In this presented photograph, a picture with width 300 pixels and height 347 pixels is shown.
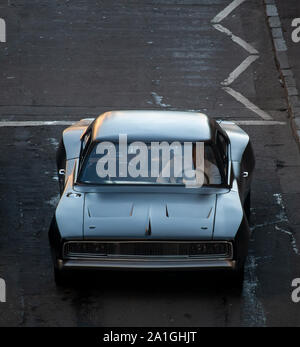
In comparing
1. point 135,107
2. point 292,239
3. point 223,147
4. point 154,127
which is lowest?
point 135,107

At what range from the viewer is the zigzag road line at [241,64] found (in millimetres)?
15391

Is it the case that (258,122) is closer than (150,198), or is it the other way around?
(150,198)

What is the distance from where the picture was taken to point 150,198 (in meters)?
9.58

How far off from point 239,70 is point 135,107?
8.81 feet

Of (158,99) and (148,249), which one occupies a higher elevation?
(148,249)

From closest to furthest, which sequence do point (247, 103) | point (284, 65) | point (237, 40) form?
point (247, 103) < point (284, 65) < point (237, 40)

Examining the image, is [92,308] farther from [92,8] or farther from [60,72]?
[92,8]

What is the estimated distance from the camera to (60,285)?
9.55m

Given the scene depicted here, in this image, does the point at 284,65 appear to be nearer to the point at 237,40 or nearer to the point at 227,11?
the point at 237,40

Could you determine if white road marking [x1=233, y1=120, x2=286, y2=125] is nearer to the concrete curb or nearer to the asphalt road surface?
the asphalt road surface

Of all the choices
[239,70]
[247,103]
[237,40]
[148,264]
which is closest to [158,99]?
[247,103]

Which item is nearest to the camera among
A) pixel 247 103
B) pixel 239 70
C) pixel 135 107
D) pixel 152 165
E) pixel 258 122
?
pixel 152 165

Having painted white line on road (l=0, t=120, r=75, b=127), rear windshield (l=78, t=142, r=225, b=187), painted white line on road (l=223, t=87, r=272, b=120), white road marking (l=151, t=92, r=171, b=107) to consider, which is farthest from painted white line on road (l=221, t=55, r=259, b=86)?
rear windshield (l=78, t=142, r=225, b=187)

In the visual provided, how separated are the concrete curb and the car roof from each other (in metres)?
3.66
